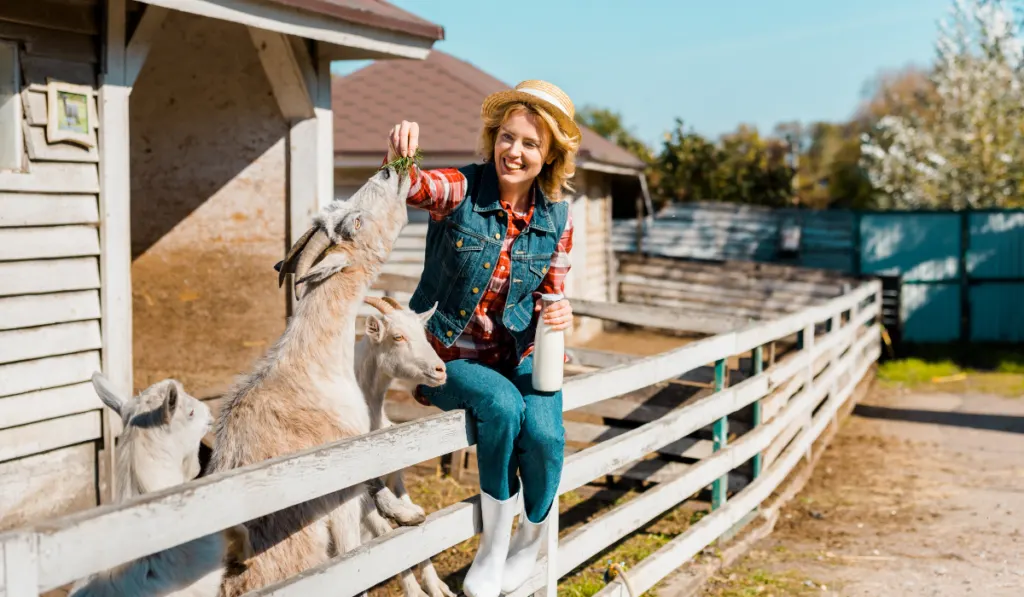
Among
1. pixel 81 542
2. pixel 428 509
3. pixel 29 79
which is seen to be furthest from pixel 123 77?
pixel 81 542

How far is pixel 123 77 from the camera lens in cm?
591

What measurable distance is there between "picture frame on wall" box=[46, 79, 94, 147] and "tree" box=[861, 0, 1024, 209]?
19.1 m

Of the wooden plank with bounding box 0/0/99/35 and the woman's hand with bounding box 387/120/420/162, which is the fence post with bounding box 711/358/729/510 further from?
the wooden plank with bounding box 0/0/99/35

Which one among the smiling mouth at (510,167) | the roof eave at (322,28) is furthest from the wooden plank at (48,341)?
the smiling mouth at (510,167)

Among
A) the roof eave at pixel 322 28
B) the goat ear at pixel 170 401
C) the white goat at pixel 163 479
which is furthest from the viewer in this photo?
the roof eave at pixel 322 28

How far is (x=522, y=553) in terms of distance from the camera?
11.4 ft

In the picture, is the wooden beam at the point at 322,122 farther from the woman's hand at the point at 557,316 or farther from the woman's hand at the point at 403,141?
the woman's hand at the point at 557,316

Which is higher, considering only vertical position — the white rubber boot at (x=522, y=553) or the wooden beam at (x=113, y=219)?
the wooden beam at (x=113, y=219)

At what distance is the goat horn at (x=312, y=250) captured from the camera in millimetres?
3146

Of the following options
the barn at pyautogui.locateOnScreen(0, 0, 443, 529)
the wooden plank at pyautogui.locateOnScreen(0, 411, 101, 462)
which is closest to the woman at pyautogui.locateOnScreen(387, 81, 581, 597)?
the barn at pyautogui.locateOnScreen(0, 0, 443, 529)

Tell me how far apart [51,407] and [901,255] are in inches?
594

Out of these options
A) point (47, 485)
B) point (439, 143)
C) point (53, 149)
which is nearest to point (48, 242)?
point (53, 149)

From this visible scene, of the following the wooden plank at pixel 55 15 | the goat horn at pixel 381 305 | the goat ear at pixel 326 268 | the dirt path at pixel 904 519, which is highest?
the wooden plank at pixel 55 15

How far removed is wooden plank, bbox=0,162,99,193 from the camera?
540 centimetres
